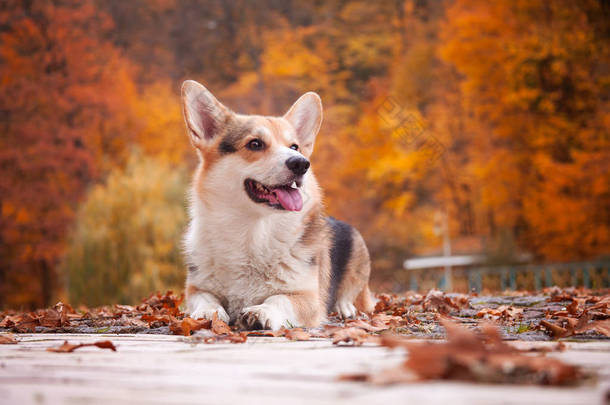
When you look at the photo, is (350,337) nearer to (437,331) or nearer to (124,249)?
(437,331)

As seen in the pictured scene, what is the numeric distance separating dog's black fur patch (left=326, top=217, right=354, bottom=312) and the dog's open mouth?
834mm

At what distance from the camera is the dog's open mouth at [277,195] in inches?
138

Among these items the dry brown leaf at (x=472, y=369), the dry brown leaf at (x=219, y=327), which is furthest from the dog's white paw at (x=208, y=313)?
the dry brown leaf at (x=472, y=369)

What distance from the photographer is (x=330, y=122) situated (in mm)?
19594

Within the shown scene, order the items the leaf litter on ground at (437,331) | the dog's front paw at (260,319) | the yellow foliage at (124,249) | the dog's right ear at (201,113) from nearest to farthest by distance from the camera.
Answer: the leaf litter on ground at (437,331) < the dog's front paw at (260,319) < the dog's right ear at (201,113) < the yellow foliage at (124,249)

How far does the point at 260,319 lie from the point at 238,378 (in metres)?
1.53

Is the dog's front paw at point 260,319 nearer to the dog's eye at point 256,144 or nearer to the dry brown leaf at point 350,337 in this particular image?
the dry brown leaf at point 350,337

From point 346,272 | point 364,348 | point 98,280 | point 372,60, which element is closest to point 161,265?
point 98,280

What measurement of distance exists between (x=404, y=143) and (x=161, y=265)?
11333 mm

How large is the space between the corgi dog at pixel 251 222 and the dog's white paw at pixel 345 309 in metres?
0.27

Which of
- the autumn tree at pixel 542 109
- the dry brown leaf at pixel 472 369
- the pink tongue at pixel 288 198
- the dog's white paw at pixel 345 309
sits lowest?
the dog's white paw at pixel 345 309

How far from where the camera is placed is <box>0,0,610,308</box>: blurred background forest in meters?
11.8

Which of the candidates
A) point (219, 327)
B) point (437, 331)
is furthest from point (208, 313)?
point (437, 331)

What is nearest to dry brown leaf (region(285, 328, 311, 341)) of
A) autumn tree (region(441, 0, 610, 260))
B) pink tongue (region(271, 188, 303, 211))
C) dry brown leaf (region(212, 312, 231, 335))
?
dry brown leaf (region(212, 312, 231, 335))
